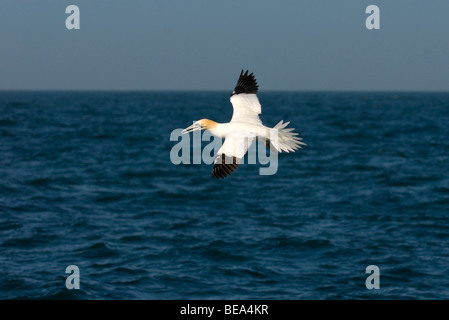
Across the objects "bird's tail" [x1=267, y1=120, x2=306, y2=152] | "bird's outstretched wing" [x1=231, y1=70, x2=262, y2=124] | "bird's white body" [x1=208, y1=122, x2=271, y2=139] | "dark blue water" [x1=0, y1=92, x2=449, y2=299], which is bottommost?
"dark blue water" [x1=0, y1=92, x2=449, y2=299]

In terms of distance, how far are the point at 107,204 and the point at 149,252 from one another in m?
8.19

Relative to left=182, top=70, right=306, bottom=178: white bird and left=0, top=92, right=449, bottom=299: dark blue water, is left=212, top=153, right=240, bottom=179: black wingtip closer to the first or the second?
left=182, top=70, right=306, bottom=178: white bird

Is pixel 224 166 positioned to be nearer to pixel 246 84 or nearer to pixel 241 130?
pixel 241 130

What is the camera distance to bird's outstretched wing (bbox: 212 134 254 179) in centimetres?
1156

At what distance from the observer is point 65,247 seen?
21500 millimetres

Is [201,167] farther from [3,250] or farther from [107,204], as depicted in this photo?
[3,250]

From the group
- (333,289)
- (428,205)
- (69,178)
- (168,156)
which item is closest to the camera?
(333,289)

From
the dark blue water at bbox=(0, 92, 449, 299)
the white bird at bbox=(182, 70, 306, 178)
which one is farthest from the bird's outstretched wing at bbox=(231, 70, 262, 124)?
the dark blue water at bbox=(0, 92, 449, 299)

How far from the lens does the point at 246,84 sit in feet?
46.1

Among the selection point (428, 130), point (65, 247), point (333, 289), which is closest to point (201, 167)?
point (65, 247)

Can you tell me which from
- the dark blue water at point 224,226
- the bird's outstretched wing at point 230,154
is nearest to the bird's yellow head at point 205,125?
the bird's outstretched wing at point 230,154

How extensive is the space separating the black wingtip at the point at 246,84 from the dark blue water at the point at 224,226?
604 centimetres

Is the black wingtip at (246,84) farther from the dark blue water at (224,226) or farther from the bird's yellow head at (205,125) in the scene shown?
the dark blue water at (224,226)

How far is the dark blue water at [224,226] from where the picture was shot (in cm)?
1811
